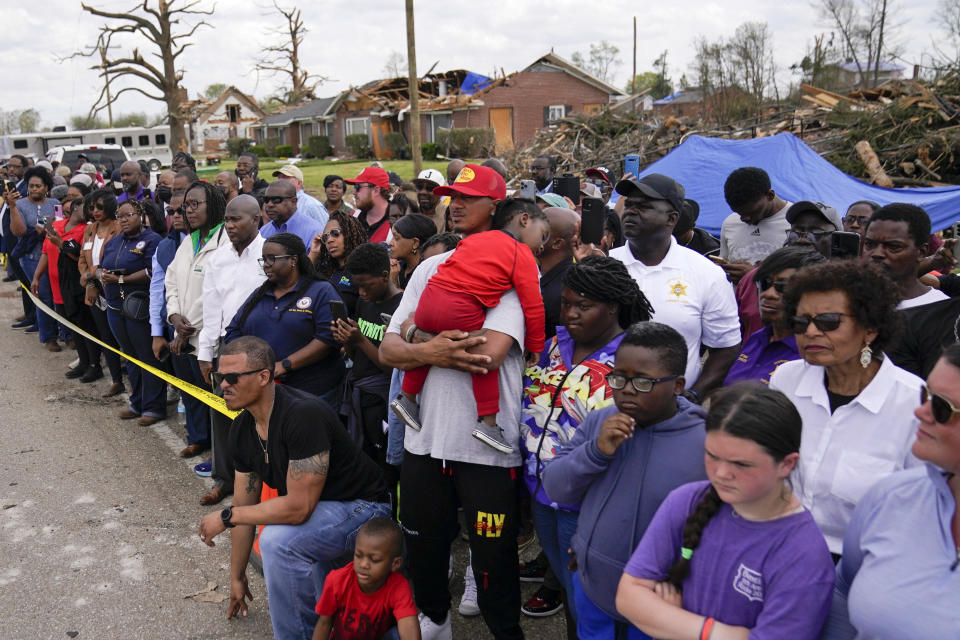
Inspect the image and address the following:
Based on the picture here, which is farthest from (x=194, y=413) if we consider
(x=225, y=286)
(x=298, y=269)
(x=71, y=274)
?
(x=71, y=274)

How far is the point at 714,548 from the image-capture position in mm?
2041

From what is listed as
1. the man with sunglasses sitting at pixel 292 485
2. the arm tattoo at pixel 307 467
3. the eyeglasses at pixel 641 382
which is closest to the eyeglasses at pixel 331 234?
the man with sunglasses sitting at pixel 292 485

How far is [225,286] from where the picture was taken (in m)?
5.29

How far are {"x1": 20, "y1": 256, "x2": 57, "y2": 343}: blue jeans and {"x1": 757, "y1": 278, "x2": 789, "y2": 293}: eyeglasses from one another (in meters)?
9.08

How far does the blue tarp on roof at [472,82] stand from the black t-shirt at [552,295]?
42.3m

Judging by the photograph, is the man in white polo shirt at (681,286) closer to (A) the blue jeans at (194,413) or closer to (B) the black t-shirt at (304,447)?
(B) the black t-shirt at (304,447)

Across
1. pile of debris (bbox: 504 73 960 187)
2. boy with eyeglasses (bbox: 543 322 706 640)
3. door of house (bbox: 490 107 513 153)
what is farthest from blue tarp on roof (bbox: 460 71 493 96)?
boy with eyeglasses (bbox: 543 322 706 640)

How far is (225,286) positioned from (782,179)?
7.67 m

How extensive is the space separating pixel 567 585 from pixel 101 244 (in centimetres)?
654

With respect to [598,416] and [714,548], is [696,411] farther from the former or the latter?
[714,548]

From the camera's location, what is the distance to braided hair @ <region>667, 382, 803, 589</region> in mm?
1939

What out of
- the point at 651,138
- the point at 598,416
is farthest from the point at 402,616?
the point at 651,138

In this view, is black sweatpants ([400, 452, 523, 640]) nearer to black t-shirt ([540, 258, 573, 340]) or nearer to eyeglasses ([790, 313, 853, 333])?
black t-shirt ([540, 258, 573, 340])

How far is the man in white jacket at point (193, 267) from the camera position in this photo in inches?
227
